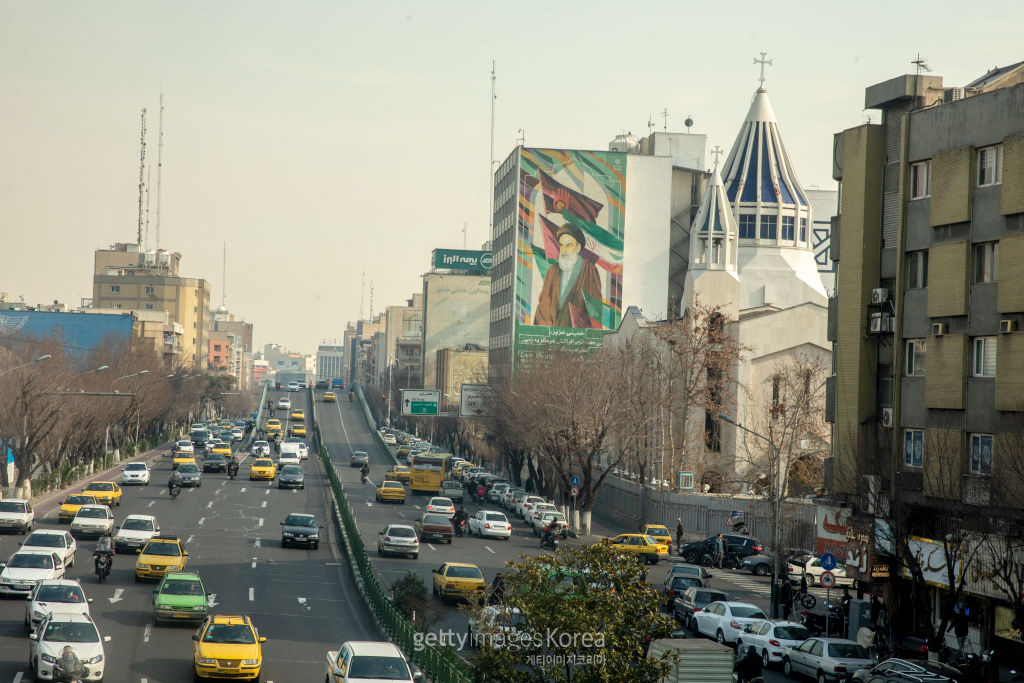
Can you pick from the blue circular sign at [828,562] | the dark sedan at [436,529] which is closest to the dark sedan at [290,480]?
the dark sedan at [436,529]

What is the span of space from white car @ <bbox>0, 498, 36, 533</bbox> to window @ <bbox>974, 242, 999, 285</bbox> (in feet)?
112

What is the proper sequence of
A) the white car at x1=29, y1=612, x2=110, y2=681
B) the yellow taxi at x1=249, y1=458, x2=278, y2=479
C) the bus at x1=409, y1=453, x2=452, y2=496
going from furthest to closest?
the yellow taxi at x1=249, y1=458, x2=278, y2=479, the bus at x1=409, y1=453, x2=452, y2=496, the white car at x1=29, y1=612, x2=110, y2=681

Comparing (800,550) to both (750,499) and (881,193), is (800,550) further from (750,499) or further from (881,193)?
(881,193)

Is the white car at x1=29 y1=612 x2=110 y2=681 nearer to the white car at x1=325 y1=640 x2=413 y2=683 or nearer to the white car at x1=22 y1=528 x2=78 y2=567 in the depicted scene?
the white car at x1=325 y1=640 x2=413 y2=683

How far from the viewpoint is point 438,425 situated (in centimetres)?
12950

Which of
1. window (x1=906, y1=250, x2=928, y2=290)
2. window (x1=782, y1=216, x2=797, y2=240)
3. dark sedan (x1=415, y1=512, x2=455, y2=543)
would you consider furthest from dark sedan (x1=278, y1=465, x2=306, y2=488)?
window (x1=782, y1=216, x2=797, y2=240)

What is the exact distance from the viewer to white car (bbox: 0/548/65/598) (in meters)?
30.3

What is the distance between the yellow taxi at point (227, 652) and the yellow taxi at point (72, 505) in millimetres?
26374

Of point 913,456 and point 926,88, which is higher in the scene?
point 926,88

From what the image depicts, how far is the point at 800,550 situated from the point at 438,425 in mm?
83684

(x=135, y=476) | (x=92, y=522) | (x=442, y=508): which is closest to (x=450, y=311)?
(x=135, y=476)

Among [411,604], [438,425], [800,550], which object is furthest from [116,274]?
[411,604]

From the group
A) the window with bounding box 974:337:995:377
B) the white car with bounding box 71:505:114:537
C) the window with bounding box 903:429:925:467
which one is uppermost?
the window with bounding box 974:337:995:377

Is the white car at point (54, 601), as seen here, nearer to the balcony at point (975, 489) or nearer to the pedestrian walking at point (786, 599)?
the pedestrian walking at point (786, 599)
